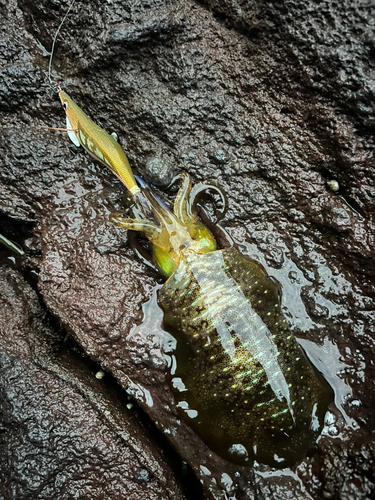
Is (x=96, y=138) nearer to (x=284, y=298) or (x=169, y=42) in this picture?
(x=169, y=42)

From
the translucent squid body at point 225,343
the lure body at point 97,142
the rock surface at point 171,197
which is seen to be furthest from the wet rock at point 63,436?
the lure body at point 97,142

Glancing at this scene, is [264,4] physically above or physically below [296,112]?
above

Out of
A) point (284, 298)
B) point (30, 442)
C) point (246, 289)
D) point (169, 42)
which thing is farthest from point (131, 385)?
point (169, 42)

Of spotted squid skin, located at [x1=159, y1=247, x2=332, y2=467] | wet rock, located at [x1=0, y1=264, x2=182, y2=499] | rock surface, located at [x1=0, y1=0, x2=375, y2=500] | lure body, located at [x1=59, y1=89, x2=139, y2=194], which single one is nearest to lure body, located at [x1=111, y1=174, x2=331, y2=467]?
spotted squid skin, located at [x1=159, y1=247, x2=332, y2=467]

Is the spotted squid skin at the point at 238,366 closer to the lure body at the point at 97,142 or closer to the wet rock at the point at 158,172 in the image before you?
the wet rock at the point at 158,172

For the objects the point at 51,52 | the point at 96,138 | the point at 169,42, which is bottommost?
the point at 96,138

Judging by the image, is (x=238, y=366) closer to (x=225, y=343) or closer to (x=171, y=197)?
(x=225, y=343)

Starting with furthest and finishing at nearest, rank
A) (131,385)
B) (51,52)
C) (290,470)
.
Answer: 1. (51,52)
2. (131,385)
3. (290,470)
